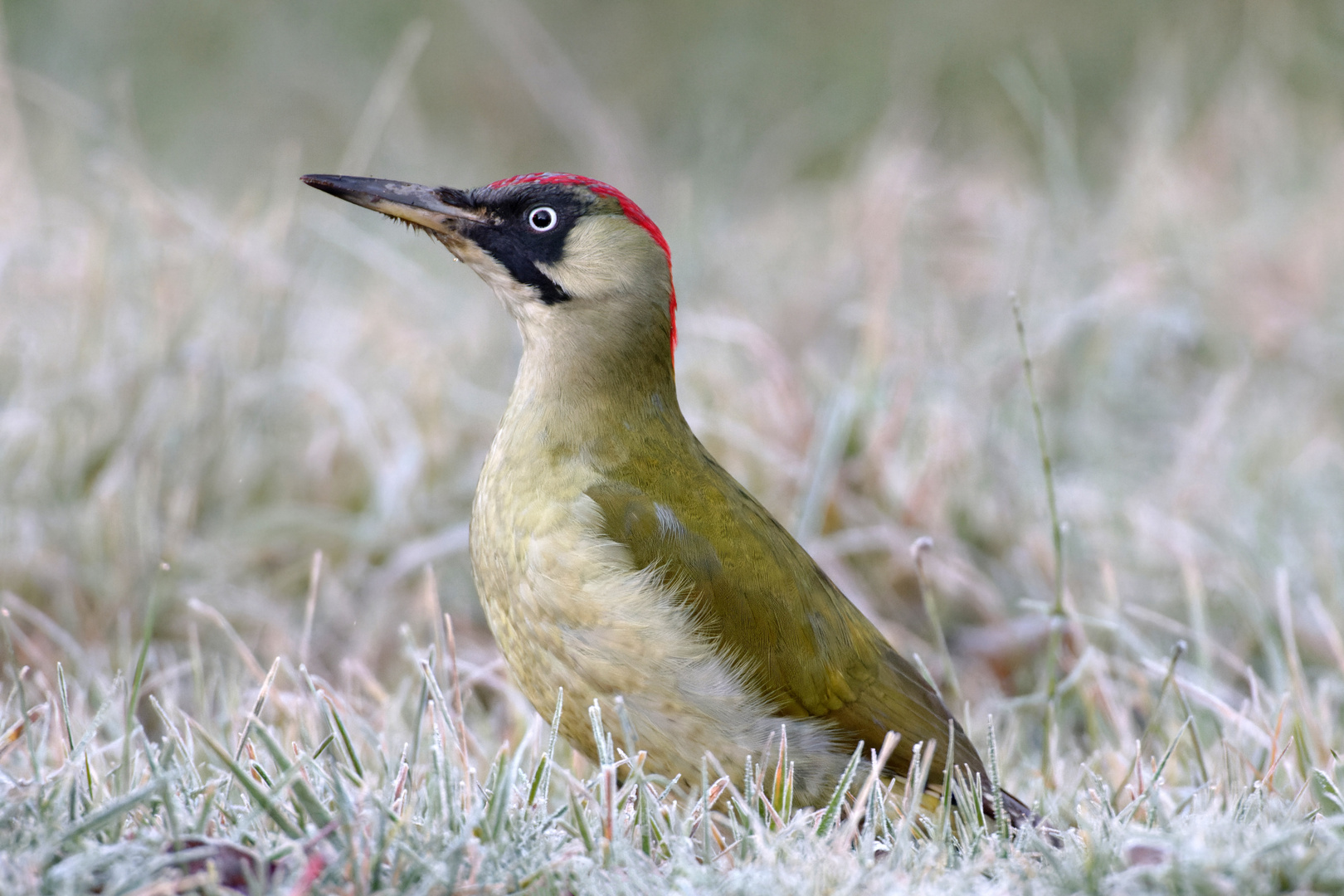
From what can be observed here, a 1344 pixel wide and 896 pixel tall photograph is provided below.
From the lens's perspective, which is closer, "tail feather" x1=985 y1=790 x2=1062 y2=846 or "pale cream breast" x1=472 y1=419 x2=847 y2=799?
"tail feather" x1=985 y1=790 x2=1062 y2=846

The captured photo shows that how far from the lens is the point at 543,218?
2.55 m

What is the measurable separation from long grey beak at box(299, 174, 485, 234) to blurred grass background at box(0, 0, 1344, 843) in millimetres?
987

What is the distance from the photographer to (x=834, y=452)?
376cm

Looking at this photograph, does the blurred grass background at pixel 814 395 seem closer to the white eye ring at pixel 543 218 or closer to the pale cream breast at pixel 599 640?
the pale cream breast at pixel 599 640

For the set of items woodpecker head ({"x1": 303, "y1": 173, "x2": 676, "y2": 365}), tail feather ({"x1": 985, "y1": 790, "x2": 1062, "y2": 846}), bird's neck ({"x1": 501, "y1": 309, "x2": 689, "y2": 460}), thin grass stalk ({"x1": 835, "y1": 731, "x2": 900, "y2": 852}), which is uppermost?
woodpecker head ({"x1": 303, "y1": 173, "x2": 676, "y2": 365})

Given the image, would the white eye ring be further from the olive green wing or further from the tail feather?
the tail feather

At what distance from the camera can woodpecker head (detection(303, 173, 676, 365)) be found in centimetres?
253

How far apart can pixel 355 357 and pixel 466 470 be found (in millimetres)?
944

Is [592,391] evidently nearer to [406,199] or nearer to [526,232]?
[526,232]

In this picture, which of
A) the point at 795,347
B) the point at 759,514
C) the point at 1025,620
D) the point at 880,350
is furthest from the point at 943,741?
the point at 795,347

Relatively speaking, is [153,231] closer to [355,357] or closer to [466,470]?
[355,357]

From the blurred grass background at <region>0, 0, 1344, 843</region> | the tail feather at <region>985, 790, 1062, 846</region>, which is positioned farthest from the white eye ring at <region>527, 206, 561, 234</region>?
the tail feather at <region>985, 790, 1062, 846</region>

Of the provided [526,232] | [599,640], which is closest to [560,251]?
[526,232]

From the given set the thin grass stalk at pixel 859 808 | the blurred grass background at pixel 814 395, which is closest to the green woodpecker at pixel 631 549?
the thin grass stalk at pixel 859 808
